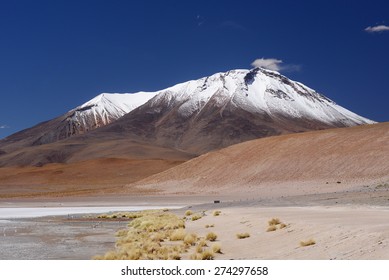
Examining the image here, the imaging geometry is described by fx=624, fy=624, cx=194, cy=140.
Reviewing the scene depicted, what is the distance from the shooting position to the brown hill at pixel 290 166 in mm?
66750

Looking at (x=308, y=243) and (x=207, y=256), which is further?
(x=207, y=256)

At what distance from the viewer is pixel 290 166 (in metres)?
76.4

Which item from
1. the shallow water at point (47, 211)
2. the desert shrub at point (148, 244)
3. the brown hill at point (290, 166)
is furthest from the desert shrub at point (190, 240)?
the brown hill at point (290, 166)

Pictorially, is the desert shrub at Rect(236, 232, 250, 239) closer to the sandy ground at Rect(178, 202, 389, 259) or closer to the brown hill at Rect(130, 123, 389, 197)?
the sandy ground at Rect(178, 202, 389, 259)

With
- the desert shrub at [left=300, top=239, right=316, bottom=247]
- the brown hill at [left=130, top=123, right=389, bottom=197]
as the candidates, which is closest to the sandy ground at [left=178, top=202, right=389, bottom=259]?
the desert shrub at [left=300, top=239, right=316, bottom=247]

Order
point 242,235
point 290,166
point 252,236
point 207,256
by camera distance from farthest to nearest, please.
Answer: point 290,166 < point 242,235 < point 252,236 < point 207,256

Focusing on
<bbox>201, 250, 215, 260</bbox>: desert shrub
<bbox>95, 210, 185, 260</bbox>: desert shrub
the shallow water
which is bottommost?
<bbox>201, 250, 215, 260</bbox>: desert shrub

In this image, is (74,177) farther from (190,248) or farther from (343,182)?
(190,248)

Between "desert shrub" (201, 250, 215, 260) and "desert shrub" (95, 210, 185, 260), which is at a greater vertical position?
"desert shrub" (95, 210, 185, 260)

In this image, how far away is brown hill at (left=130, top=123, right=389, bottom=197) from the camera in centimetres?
6675

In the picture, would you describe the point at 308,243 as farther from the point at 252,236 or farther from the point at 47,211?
the point at 47,211

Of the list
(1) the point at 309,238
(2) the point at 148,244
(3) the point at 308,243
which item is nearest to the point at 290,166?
(2) the point at 148,244

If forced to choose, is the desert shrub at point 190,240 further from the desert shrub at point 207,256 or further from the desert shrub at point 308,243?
the desert shrub at point 308,243

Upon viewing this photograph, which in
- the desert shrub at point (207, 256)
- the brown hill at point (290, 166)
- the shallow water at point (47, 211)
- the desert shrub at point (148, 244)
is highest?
the brown hill at point (290, 166)
